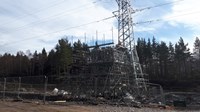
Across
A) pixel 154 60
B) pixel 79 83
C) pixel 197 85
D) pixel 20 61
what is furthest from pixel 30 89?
pixel 20 61

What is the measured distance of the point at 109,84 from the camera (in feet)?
117

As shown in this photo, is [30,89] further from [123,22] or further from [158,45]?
[158,45]

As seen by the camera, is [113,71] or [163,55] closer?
[113,71]

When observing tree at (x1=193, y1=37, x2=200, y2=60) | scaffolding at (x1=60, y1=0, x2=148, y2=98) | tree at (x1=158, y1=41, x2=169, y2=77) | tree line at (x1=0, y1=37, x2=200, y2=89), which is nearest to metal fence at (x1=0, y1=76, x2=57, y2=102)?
scaffolding at (x1=60, y1=0, x2=148, y2=98)

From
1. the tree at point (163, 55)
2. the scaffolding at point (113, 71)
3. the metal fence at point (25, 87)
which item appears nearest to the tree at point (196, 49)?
the tree at point (163, 55)

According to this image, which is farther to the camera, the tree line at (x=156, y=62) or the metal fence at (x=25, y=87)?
the tree line at (x=156, y=62)

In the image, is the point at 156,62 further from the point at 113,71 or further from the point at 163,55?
the point at 113,71

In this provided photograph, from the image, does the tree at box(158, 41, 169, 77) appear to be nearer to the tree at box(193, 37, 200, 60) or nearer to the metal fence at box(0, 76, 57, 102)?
the tree at box(193, 37, 200, 60)

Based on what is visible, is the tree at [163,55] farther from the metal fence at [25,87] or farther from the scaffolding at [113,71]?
the metal fence at [25,87]

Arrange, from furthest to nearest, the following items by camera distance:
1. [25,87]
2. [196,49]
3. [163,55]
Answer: [196,49] < [163,55] < [25,87]

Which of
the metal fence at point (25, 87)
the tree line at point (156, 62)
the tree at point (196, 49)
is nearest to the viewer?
the metal fence at point (25, 87)

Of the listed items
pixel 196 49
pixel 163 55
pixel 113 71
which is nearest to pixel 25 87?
pixel 113 71

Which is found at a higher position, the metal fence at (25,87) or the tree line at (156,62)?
the tree line at (156,62)

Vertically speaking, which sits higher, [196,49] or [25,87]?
[196,49]
